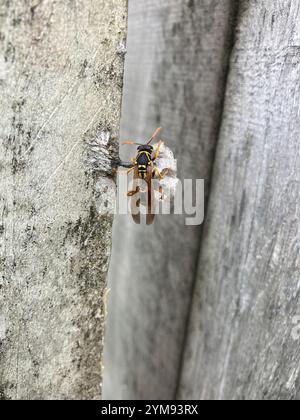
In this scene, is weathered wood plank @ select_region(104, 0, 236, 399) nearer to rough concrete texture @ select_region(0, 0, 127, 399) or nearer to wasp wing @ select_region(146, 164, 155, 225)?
wasp wing @ select_region(146, 164, 155, 225)

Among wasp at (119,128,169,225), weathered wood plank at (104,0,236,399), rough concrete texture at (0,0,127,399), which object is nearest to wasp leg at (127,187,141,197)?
wasp at (119,128,169,225)

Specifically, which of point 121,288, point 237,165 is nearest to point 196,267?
point 237,165

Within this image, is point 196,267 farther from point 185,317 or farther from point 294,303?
point 294,303

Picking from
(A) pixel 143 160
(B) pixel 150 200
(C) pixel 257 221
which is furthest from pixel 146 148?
(C) pixel 257 221

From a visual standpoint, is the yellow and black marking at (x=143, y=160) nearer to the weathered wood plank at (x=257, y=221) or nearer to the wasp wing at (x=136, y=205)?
the wasp wing at (x=136, y=205)

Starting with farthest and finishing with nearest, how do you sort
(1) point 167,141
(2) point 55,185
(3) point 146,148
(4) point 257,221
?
(1) point 167,141, (3) point 146,148, (4) point 257,221, (2) point 55,185

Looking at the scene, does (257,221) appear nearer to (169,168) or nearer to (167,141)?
(169,168)
